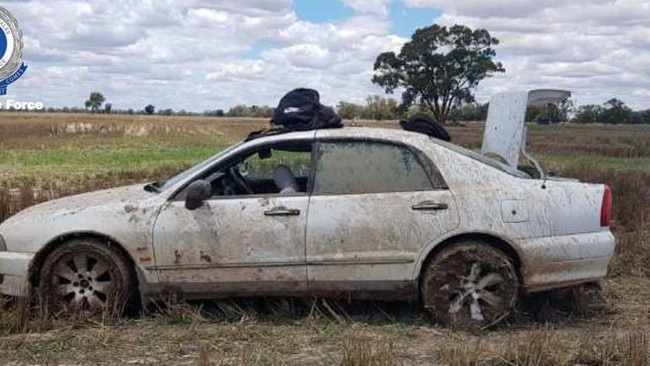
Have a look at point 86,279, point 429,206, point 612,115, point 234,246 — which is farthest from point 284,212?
point 612,115

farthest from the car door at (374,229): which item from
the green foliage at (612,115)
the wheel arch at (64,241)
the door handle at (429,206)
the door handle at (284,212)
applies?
the green foliage at (612,115)

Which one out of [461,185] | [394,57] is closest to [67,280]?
[461,185]

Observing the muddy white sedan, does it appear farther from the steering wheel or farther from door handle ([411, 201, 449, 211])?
the steering wheel

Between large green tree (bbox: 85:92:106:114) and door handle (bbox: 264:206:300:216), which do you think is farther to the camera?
large green tree (bbox: 85:92:106:114)

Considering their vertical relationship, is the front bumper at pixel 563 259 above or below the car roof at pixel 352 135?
below

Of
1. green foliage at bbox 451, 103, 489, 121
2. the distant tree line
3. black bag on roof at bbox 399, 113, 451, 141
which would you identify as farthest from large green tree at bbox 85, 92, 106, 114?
black bag on roof at bbox 399, 113, 451, 141

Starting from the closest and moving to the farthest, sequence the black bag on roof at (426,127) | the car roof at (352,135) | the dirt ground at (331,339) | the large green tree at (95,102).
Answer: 1. the dirt ground at (331,339)
2. the car roof at (352,135)
3. the black bag on roof at (426,127)
4. the large green tree at (95,102)

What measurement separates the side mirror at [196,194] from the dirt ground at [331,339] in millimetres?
794

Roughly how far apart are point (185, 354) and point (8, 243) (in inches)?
74.7

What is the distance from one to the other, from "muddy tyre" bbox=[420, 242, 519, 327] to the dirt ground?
0.42 feet

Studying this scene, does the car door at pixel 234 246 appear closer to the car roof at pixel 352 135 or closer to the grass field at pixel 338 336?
the grass field at pixel 338 336

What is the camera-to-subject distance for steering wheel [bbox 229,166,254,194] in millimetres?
6195

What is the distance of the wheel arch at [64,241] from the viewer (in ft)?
18.7

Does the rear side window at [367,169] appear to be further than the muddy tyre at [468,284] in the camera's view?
Yes
